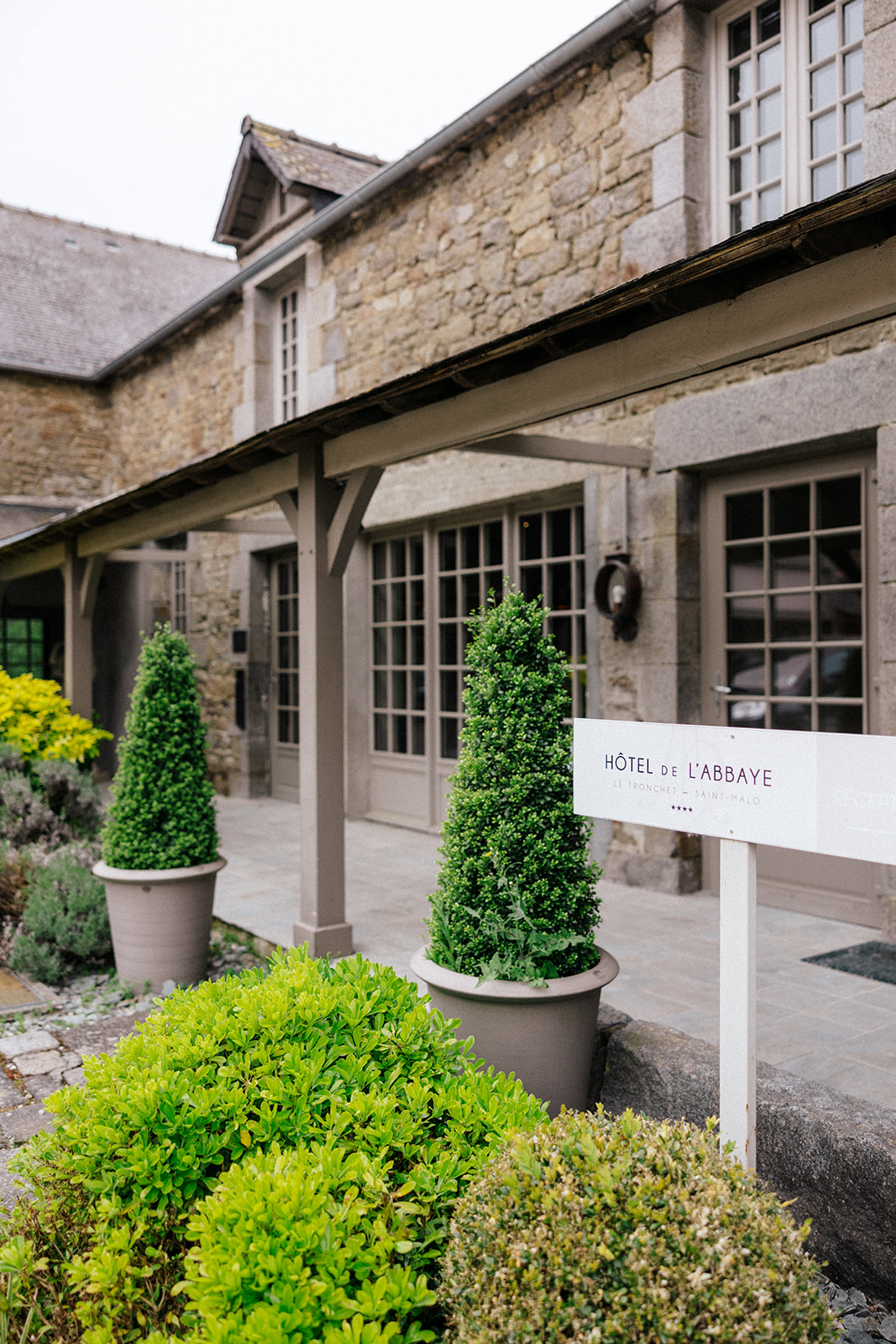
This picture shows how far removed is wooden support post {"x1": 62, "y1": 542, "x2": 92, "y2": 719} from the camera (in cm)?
798

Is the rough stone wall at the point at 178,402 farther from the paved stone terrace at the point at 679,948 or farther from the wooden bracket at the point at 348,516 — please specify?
the wooden bracket at the point at 348,516

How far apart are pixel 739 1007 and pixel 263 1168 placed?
0.96 m

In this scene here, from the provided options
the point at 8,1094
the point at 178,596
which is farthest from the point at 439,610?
the point at 178,596

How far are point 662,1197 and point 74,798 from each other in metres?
5.49

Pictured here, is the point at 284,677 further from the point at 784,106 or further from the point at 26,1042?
the point at 784,106

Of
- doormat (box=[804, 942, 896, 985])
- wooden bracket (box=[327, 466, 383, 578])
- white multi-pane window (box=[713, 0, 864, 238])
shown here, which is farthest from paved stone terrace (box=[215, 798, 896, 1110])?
white multi-pane window (box=[713, 0, 864, 238])

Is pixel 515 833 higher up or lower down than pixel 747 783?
lower down

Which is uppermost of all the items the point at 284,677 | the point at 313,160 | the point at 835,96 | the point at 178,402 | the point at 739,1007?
the point at 313,160

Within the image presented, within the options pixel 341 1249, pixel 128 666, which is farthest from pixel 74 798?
pixel 128 666

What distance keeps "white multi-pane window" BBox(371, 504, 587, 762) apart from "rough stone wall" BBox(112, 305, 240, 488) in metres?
2.76

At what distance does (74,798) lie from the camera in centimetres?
630

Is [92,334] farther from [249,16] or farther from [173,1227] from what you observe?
[249,16]

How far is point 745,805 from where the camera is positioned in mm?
2010

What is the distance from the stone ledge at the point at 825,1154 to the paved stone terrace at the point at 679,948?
1.84 feet
